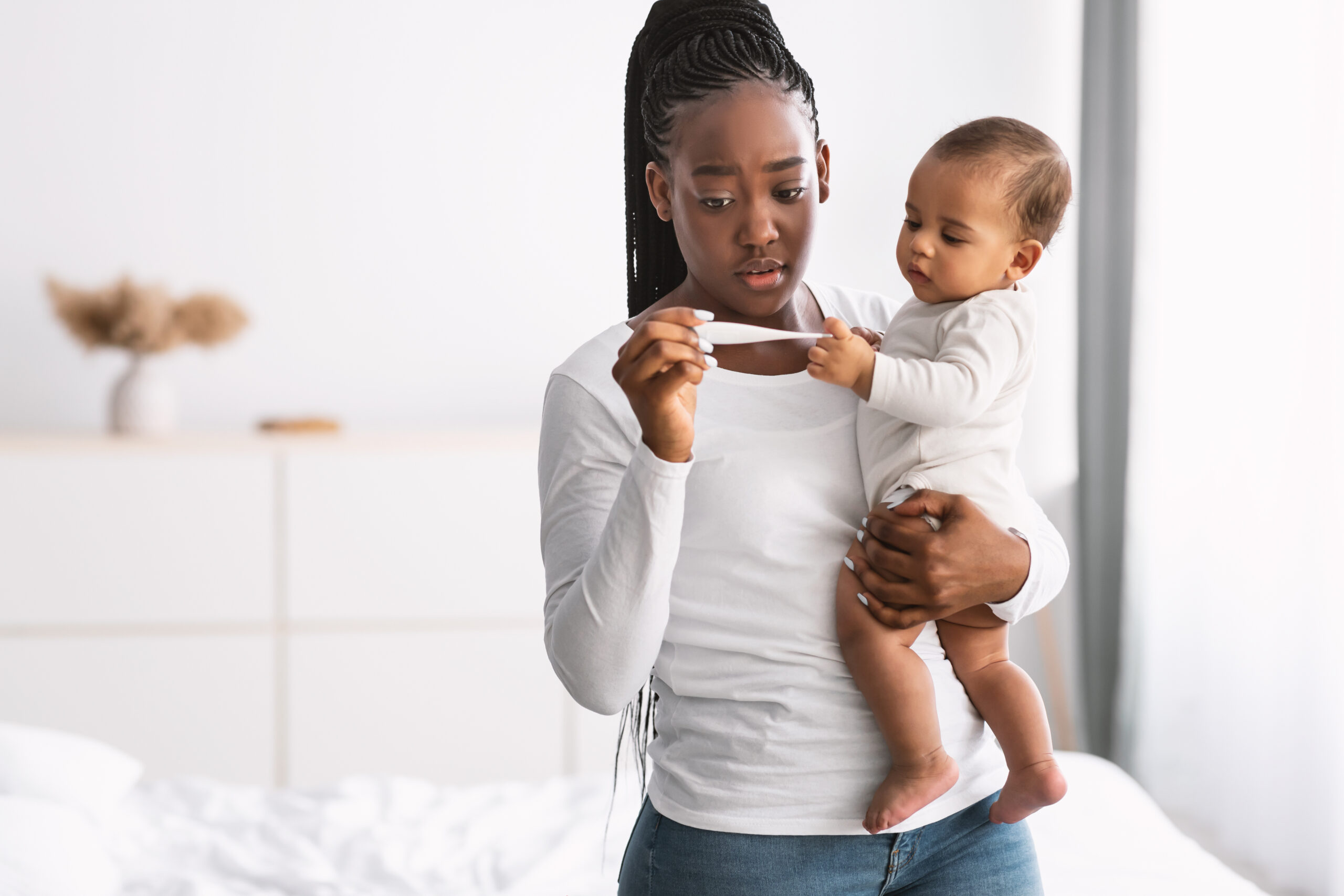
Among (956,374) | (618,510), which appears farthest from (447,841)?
(956,374)

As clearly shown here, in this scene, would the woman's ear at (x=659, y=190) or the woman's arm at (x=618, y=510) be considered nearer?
the woman's arm at (x=618, y=510)

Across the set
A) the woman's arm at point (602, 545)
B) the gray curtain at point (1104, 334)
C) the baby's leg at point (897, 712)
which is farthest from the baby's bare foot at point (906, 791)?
the gray curtain at point (1104, 334)

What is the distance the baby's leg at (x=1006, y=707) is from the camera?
1.08 m

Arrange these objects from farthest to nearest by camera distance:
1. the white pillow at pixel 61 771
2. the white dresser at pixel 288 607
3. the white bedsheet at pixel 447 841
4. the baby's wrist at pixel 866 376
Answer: the white dresser at pixel 288 607, the white pillow at pixel 61 771, the white bedsheet at pixel 447 841, the baby's wrist at pixel 866 376

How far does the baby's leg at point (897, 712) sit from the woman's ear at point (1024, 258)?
358 mm

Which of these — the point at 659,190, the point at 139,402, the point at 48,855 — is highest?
the point at 659,190

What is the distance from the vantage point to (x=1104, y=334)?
335cm

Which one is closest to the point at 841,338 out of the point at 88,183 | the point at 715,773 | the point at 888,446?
the point at 888,446

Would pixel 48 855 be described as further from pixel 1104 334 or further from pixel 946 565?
pixel 1104 334

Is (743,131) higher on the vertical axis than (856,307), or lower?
higher

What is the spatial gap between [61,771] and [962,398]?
63.9 inches

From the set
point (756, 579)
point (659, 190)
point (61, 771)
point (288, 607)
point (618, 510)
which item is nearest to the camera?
point (618, 510)

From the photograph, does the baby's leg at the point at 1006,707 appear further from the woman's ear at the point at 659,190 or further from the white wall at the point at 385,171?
the white wall at the point at 385,171

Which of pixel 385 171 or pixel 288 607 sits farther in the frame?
pixel 385 171
